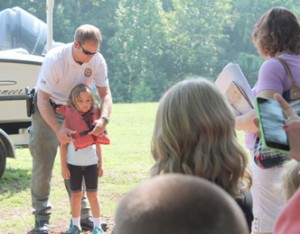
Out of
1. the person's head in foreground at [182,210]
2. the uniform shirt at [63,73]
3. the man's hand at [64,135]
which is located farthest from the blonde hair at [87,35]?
the person's head in foreground at [182,210]

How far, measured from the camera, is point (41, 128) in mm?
5680

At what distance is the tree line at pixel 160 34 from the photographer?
49938 millimetres

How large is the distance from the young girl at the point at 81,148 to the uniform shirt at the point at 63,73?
151mm

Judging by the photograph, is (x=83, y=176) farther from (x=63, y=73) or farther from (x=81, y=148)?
(x=63, y=73)

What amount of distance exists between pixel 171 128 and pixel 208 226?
136 centimetres

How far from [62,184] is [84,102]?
3.14 meters

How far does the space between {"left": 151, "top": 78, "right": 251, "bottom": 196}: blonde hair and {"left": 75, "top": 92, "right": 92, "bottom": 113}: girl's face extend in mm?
2692

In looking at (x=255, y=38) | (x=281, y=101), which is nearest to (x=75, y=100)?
(x=255, y=38)

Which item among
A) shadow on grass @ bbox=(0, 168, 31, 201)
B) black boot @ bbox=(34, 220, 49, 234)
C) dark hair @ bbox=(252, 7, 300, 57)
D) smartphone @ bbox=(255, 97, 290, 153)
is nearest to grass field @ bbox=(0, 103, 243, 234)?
shadow on grass @ bbox=(0, 168, 31, 201)

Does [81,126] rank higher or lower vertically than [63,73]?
lower

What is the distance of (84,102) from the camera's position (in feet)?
17.3

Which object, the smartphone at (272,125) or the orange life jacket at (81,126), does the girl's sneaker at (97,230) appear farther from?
the smartphone at (272,125)

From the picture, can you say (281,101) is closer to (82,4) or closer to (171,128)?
(171,128)

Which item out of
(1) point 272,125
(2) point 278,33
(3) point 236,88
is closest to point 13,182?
(3) point 236,88
